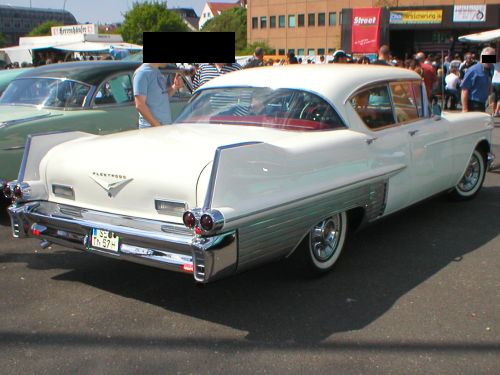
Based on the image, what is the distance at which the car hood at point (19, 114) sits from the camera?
19.8ft

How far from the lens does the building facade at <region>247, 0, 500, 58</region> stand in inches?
1886

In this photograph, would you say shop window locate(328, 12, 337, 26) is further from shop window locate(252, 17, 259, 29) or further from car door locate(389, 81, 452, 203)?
car door locate(389, 81, 452, 203)

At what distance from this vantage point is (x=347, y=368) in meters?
3.12

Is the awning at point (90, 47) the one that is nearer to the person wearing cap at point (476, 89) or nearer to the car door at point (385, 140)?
the person wearing cap at point (476, 89)

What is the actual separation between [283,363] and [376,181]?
6.30 ft

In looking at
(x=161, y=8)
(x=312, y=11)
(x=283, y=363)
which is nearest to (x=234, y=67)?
(x=283, y=363)

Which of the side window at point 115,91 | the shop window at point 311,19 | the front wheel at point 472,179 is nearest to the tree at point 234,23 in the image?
the shop window at point 311,19

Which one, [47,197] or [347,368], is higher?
[47,197]

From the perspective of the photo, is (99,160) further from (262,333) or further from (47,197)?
(262,333)

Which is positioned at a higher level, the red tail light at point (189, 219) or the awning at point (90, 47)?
the awning at point (90, 47)

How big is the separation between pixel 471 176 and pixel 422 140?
5.56 ft

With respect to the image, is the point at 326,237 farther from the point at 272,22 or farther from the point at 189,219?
the point at 272,22

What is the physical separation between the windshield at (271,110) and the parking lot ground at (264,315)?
1.13 m

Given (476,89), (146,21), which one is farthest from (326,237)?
(146,21)
